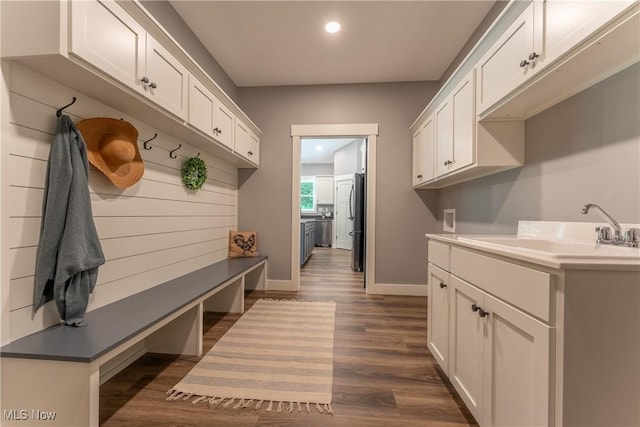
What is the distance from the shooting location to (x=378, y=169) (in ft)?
11.6

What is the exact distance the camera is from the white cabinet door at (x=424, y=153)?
2729 millimetres

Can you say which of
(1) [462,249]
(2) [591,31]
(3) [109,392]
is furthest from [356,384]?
(2) [591,31]

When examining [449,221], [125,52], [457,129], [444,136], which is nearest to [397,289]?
[449,221]

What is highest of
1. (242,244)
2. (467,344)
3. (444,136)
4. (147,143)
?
(444,136)

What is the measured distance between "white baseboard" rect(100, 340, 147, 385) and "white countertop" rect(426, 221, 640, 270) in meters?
2.22

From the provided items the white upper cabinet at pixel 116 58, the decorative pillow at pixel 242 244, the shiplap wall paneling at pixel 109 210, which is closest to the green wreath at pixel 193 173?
the shiplap wall paneling at pixel 109 210

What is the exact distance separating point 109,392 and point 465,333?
6.62 ft

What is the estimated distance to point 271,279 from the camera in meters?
3.62

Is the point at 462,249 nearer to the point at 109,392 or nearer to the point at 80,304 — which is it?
the point at 80,304

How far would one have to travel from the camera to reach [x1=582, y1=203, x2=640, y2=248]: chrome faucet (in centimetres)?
104

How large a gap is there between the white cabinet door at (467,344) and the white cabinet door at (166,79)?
208cm

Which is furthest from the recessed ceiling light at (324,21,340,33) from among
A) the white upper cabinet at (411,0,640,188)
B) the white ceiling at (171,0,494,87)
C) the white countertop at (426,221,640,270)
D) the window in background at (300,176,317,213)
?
the window in background at (300,176,317,213)

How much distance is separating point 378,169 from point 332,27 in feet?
5.57

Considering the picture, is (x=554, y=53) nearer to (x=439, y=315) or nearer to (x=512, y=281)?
(x=512, y=281)
